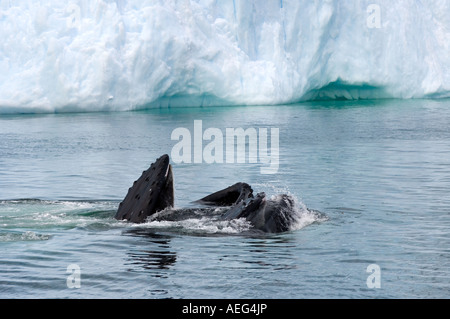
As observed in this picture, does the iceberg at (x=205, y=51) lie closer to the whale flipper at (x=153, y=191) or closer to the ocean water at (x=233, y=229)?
the ocean water at (x=233, y=229)

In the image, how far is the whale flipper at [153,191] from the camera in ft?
35.5

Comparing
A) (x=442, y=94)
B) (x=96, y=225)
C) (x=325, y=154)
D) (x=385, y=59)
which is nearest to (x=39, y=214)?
(x=96, y=225)

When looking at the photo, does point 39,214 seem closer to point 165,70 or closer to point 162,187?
point 162,187

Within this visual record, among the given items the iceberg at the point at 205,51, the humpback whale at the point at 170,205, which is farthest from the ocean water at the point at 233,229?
the iceberg at the point at 205,51

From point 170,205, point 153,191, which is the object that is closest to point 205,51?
point 170,205

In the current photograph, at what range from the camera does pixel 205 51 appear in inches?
1570

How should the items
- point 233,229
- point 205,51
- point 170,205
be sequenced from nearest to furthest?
point 233,229 < point 170,205 < point 205,51

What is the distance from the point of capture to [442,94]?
48.5 metres

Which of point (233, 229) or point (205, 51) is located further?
point (205, 51)

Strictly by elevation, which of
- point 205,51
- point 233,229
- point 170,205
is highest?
point 205,51

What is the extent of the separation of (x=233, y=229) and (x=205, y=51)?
2976 centimetres

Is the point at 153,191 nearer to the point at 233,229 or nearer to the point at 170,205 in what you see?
the point at 170,205

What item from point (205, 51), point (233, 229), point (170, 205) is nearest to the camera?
point (233, 229)

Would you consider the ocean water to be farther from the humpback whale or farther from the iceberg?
the iceberg
